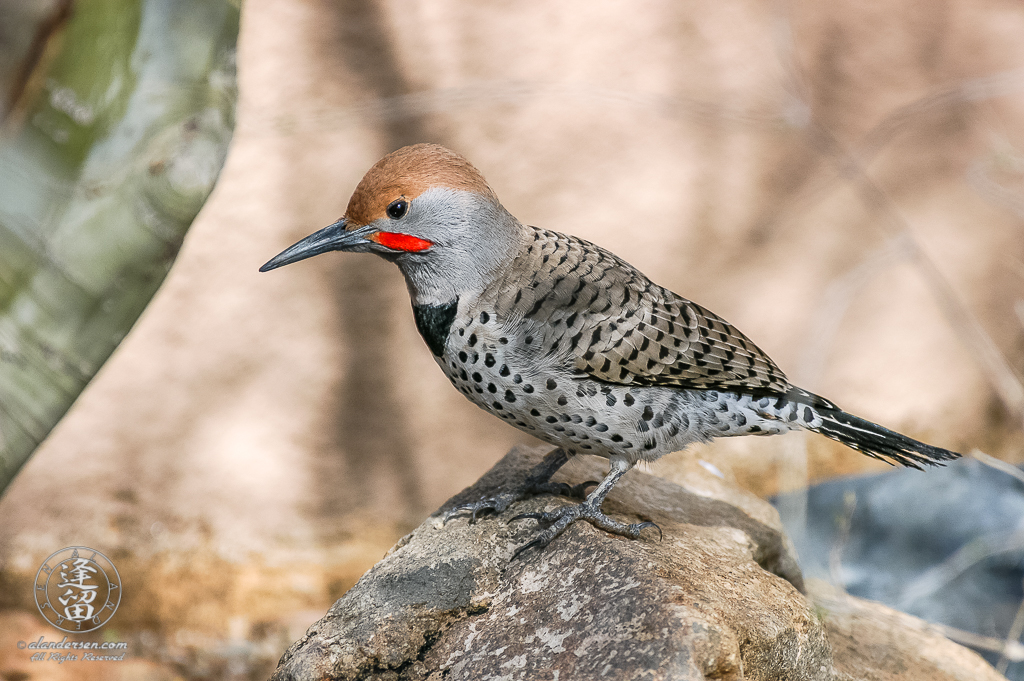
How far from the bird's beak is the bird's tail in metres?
1.71

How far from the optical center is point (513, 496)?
10.2 ft

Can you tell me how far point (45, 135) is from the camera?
3.26 meters

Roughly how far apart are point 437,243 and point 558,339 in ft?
1.67

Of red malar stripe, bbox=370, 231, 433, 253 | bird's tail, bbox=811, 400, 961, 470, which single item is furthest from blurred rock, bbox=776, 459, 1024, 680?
red malar stripe, bbox=370, 231, 433, 253

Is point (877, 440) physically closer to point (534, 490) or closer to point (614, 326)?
point (614, 326)

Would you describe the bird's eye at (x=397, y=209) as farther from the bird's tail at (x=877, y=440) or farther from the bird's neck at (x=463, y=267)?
the bird's tail at (x=877, y=440)

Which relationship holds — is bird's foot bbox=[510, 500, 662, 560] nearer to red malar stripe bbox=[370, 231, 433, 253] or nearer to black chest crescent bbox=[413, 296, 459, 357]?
black chest crescent bbox=[413, 296, 459, 357]

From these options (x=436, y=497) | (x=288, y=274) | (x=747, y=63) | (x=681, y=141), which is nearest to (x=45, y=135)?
(x=288, y=274)

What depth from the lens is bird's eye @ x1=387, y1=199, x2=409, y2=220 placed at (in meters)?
2.59

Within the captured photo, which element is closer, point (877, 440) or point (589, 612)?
point (589, 612)

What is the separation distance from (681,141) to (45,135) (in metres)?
3.82

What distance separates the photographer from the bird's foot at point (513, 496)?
3086 millimetres

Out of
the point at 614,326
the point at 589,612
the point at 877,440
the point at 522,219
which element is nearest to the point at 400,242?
the point at 614,326

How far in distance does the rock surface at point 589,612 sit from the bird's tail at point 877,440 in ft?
1.83
